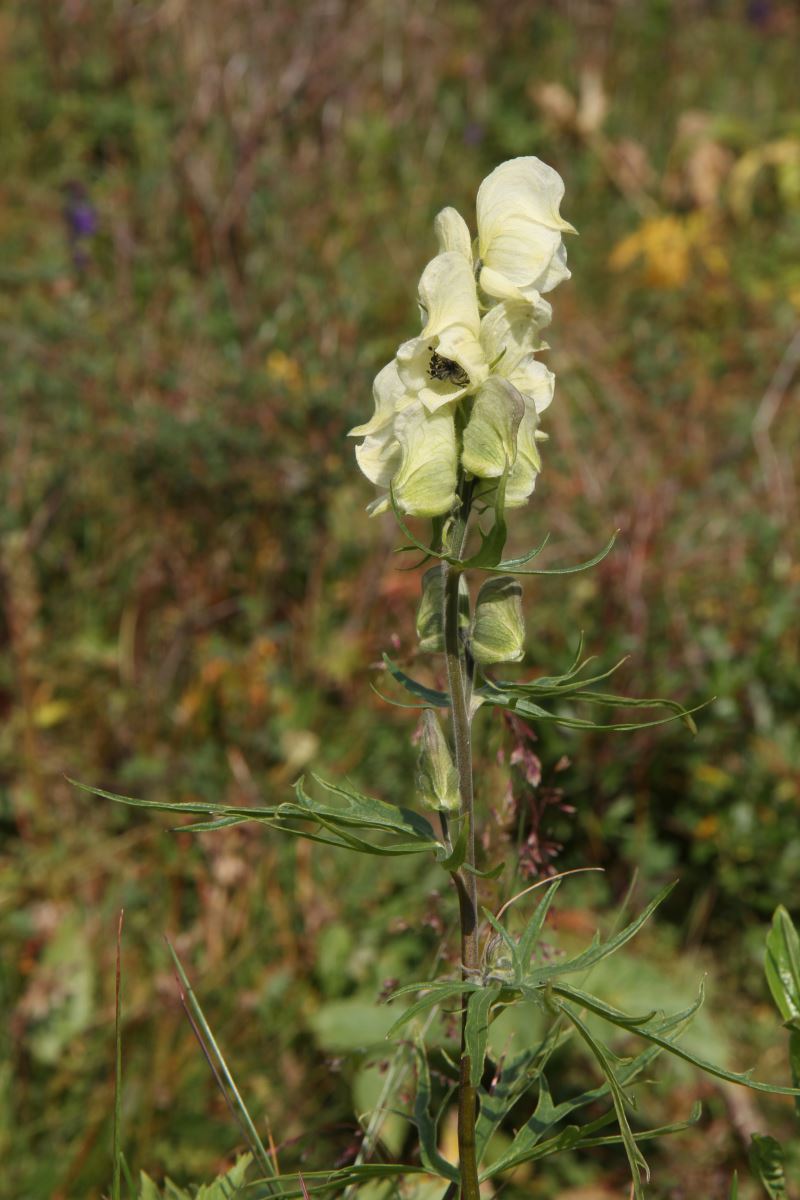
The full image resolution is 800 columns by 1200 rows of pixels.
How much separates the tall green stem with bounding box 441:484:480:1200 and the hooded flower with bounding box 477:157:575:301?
18 centimetres

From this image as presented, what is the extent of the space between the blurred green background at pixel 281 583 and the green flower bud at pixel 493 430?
0.54m

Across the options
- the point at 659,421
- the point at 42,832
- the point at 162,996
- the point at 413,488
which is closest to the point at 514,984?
the point at 413,488

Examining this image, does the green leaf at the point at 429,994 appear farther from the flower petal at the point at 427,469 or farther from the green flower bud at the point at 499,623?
the flower petal at the point at 427,469

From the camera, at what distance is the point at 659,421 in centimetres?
390

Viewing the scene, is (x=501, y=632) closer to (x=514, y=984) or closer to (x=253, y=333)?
(x=514, y=984)

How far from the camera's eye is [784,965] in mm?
1269

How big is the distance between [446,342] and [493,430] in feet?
0.30

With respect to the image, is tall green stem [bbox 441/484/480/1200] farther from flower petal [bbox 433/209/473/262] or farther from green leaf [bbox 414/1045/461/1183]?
flower petal [bbox 433/209/473/262]

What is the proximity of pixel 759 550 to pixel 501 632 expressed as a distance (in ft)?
7.06

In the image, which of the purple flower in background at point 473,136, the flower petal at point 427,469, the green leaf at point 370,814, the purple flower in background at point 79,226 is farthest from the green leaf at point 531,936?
the purple flower in background at point 473,136

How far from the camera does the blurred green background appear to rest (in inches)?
91.1

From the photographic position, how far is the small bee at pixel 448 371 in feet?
3.33

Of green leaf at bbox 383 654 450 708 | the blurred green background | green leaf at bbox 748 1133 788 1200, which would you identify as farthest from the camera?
the blurred green background

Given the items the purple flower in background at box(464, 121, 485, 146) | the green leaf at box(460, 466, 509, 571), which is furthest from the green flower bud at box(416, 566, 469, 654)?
the purple flower in background at box(464, 121, 485, 146)
